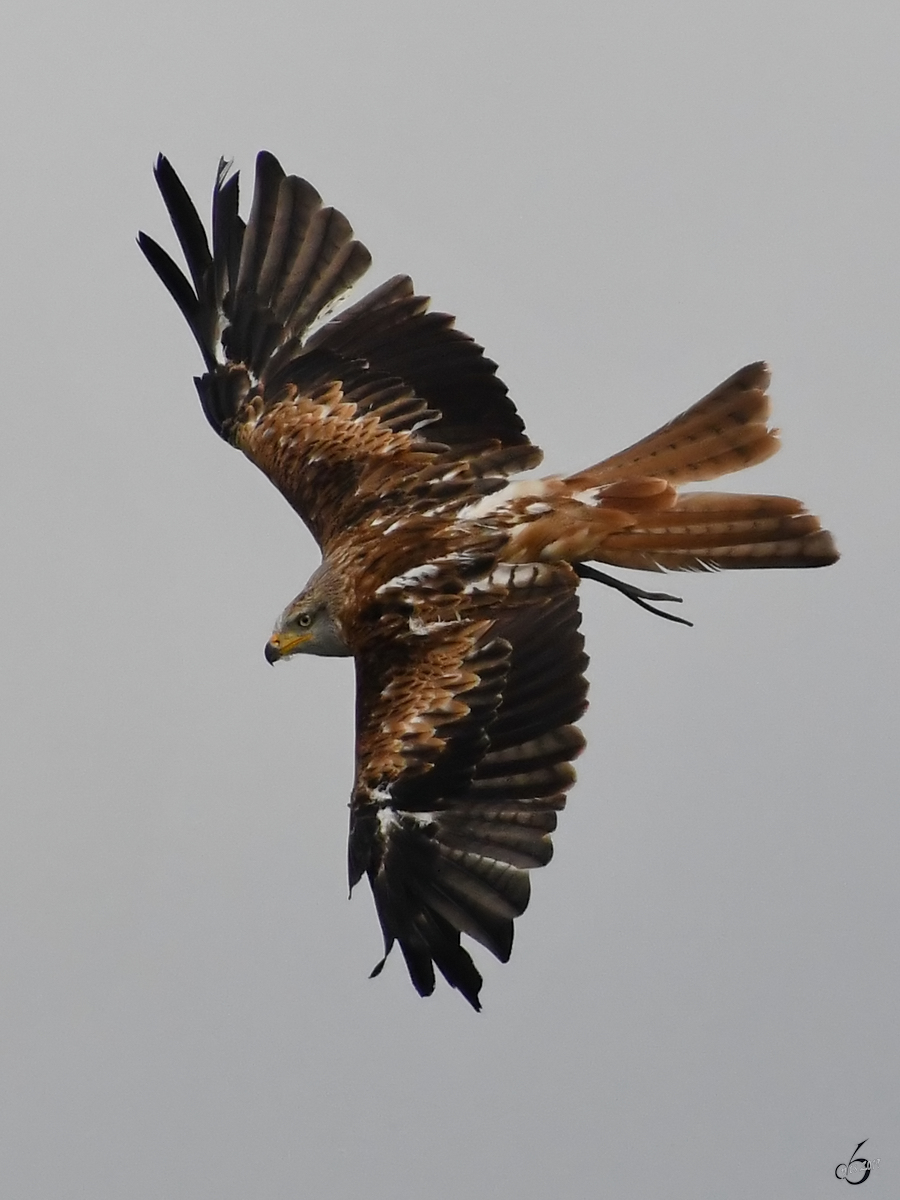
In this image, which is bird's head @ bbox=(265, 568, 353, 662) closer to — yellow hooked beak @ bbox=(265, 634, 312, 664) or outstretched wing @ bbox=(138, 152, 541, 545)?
yellow hooked beak @ bbox=(265, 634, 312, 664)

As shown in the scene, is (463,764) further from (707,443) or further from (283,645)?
Result: (707,443)

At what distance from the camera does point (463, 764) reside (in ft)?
31.5

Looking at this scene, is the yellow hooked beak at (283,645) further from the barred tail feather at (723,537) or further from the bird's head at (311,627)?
the barred tail feather at (723,537)

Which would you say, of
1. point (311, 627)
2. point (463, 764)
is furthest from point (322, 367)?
point (463, 764)

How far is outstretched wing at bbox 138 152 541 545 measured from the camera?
10.8 metres

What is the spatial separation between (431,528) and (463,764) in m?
1.26

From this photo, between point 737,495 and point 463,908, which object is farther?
point 737,495

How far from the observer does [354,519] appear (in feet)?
34.8

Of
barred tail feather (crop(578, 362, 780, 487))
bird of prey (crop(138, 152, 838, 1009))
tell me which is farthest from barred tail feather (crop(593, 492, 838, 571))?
barred tail feather (crop(578, 362, 780, 487))

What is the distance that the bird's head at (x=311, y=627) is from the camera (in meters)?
10.3

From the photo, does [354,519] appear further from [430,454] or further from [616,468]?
[616,468]

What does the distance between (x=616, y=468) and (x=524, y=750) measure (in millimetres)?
1475

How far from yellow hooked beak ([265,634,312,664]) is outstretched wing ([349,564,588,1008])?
512mm

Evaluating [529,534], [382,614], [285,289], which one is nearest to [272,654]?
[382,614]
